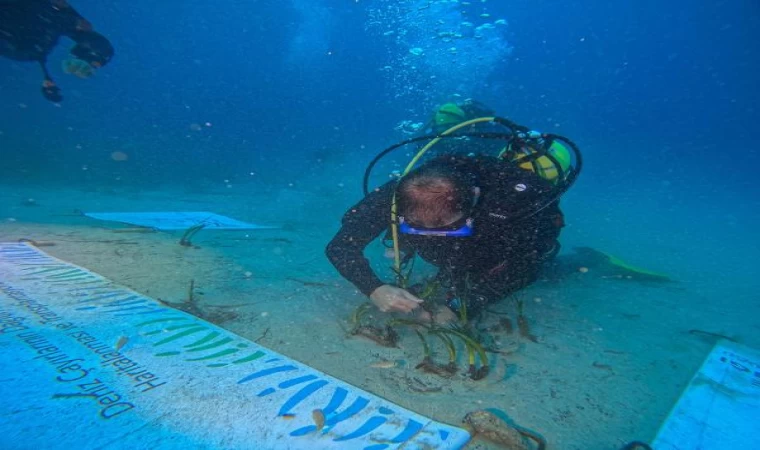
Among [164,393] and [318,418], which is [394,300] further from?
[164,393]

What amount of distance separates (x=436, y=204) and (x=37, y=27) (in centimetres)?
955

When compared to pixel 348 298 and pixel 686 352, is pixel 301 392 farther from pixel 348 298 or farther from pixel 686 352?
pixel 686 352

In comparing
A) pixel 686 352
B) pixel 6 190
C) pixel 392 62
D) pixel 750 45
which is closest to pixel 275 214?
pixel 6 190

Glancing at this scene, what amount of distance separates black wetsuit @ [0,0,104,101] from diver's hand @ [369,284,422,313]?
717cm

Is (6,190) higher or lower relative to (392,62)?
lower

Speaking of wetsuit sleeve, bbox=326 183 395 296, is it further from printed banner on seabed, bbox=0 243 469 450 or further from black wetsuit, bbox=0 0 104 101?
black wetsuit, bbox=0 0 104 101

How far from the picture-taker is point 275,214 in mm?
12180

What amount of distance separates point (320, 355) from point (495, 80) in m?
86.9

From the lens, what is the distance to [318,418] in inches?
69.2

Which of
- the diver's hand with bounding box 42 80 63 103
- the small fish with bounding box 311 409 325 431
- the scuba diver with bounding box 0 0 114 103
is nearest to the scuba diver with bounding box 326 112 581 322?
the small fish with bounding box 311 409 325 431

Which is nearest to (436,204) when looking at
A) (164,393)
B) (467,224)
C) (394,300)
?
(467,224)

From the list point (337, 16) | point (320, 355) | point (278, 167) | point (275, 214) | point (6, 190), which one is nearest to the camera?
point (320, 355)

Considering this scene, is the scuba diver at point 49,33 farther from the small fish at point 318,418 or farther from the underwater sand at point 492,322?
the small fish at point 318,418

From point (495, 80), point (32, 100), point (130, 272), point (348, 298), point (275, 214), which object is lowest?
point (348, 298)
